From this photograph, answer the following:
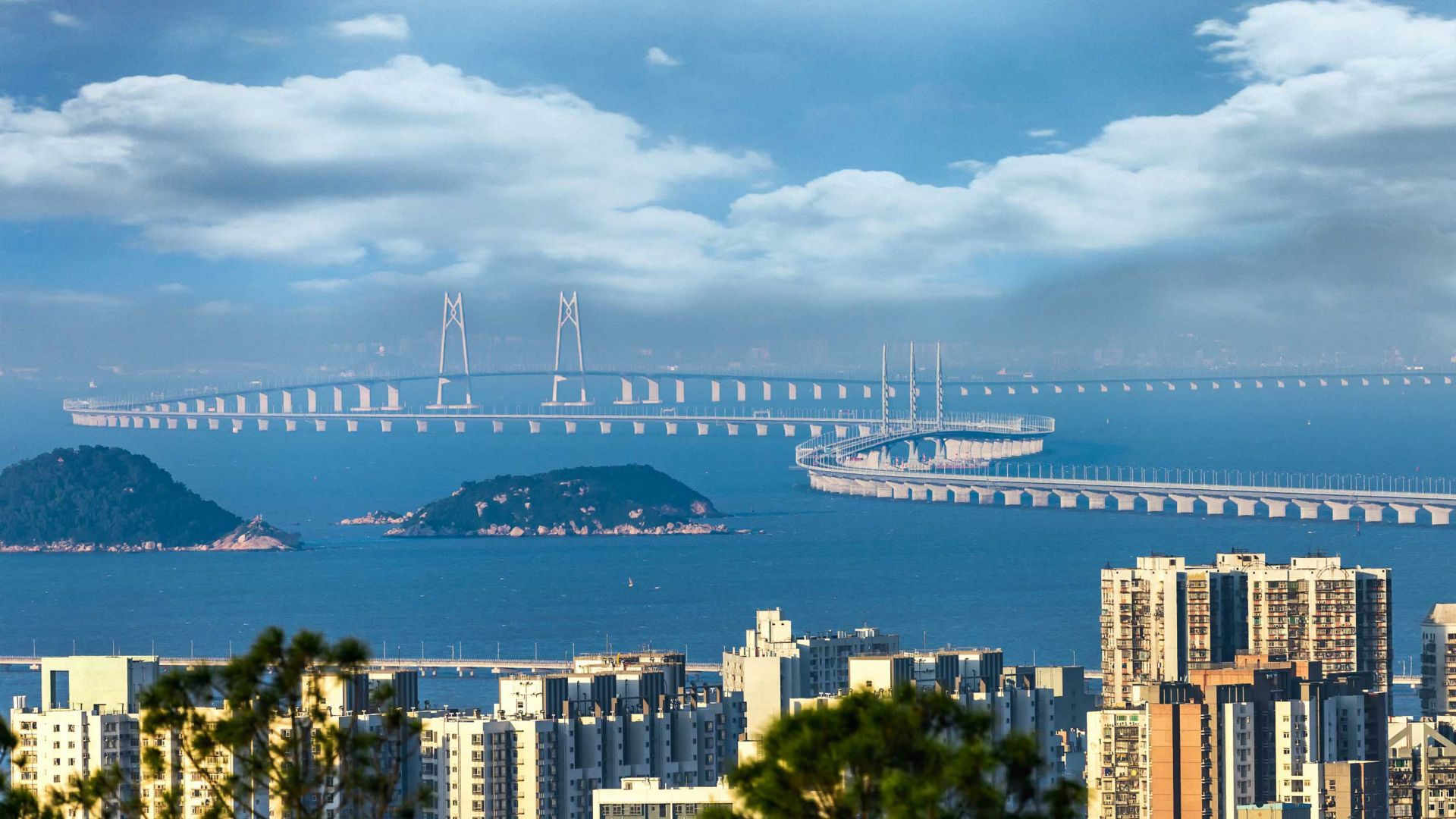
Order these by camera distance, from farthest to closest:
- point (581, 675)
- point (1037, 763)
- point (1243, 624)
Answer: point (1243, 624), point (581, 675), point (1037, 763)

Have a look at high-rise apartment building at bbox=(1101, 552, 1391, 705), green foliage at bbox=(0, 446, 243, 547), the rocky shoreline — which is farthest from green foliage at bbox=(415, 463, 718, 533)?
high-rise apartment building at bbox=(1101, 552, 1391, 705)

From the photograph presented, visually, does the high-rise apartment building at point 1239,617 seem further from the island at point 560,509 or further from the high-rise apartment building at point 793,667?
the island at point 560,509

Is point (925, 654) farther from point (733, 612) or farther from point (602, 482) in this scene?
point (602, 482)

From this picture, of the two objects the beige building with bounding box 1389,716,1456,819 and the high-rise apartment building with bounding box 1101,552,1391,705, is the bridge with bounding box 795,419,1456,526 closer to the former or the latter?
the high-rise apartment building with bounding box 1101,552,1391,705

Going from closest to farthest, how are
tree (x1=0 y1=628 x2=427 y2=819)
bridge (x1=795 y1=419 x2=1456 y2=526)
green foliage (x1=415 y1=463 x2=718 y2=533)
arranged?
tree (x1=0 y1=628 x2=427 y2=819) → bridge (x1=795 y1=419 x2=1456 y2=526) → green foliage (x1=415 y1=463 x2=718 y2=533)

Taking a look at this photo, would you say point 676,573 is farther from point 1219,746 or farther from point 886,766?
point 886,766

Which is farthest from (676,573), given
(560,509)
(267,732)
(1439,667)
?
(267,732)


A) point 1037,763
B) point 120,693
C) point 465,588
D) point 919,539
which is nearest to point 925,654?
point 120,693
